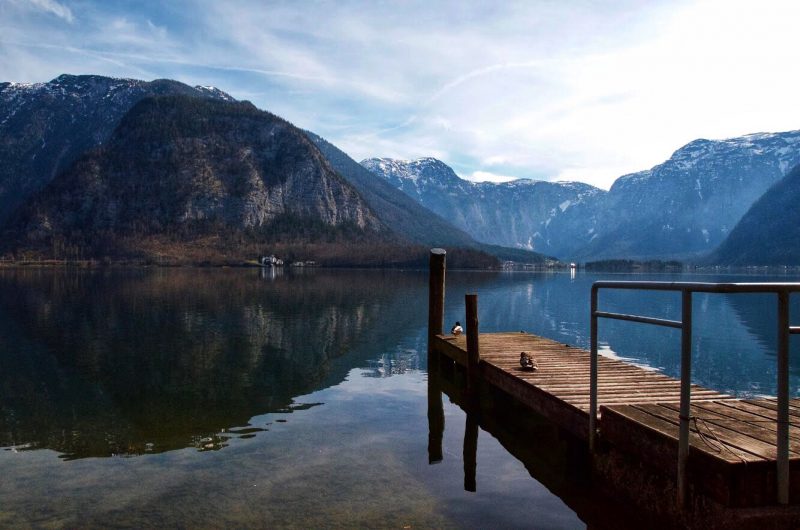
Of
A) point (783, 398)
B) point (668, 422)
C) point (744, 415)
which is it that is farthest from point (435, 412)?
point (783, 398)

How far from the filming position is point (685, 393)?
8016 mm

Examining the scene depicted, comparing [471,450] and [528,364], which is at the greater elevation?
[528,364]

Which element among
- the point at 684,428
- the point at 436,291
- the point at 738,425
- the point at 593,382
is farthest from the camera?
the point at 436,291

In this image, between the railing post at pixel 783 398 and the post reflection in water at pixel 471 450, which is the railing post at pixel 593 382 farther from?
the railing post at pixel 783 398

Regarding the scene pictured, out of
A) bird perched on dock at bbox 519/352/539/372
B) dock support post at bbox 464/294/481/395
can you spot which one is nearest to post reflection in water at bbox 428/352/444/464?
dock support post at bbox 464/294/481/395

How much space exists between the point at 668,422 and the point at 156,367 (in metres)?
24.0

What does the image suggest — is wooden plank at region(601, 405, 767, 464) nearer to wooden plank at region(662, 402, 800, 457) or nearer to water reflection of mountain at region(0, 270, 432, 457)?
wooden plank at region(662, 402, 800, 457)

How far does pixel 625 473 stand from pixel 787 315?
4.89 meters

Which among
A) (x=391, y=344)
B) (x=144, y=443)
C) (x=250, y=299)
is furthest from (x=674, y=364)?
(x=250, y=299)

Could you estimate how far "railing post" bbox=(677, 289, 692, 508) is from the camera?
7.84 m

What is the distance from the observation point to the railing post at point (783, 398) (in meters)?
6.83

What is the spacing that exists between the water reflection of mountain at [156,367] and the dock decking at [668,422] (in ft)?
29.7

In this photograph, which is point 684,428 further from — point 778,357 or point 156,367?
point 156,367

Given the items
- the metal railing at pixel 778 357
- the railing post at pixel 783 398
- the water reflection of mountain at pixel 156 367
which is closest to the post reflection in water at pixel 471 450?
the metal railing at pixel 778 357
